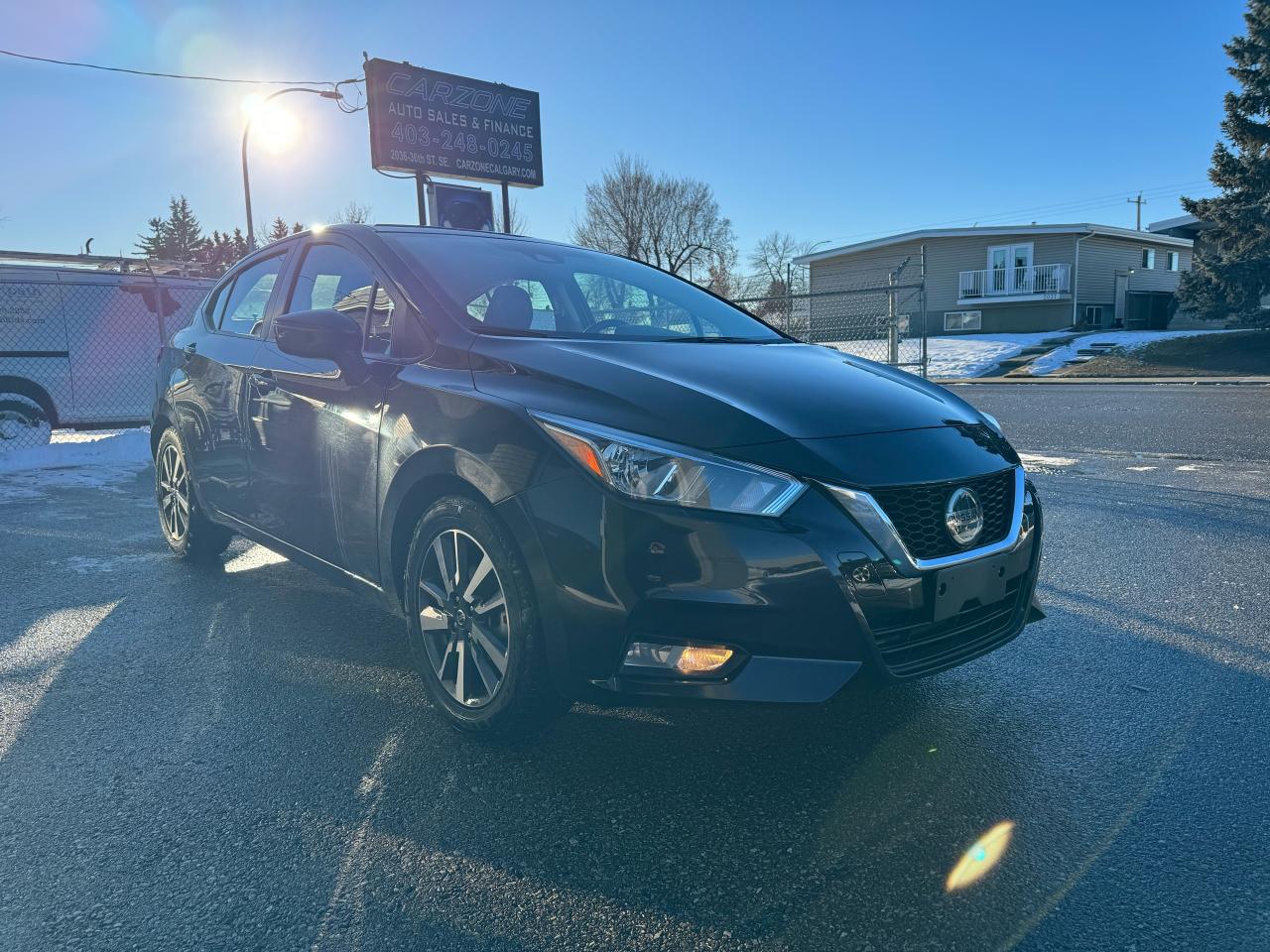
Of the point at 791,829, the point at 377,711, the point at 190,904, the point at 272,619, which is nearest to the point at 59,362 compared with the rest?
the point at 272,619

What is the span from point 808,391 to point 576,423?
75cm

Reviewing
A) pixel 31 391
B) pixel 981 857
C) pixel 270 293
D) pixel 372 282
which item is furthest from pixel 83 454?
pixel 981 857

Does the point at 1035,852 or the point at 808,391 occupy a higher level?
the point at 808,391

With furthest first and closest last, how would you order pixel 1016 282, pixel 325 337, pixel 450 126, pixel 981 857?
pixel 1016 282
pixel 450 126
pixel 325 337
pixel 981 857

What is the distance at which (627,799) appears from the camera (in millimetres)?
2387

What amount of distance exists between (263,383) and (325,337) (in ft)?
2.93

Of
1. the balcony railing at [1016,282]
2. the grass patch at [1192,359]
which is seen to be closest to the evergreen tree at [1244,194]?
the grass patch at [1192,359]

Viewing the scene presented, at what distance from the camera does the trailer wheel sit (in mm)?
9883

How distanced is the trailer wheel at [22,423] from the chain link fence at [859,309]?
8.11m

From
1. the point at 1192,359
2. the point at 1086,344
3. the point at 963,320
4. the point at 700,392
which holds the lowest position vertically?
the point at 1192,359

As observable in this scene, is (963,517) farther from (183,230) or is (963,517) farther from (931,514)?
(183,230)

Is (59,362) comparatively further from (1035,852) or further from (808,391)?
(1035,852)

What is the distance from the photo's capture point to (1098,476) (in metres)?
7.03

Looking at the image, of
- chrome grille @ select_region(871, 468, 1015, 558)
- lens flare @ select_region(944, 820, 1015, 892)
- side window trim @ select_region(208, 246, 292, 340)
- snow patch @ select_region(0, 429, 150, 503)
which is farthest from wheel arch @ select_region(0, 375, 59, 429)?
lens flare @ select_region(944, 820, 1015, 892)
